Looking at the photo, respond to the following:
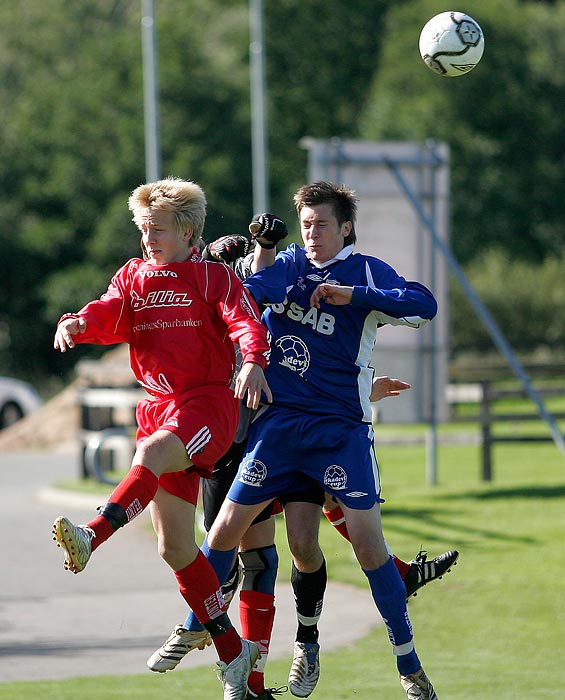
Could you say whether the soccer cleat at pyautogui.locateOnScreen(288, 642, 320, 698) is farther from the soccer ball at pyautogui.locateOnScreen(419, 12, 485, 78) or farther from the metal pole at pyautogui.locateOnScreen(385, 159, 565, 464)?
the metal pole at pyautogui.locateOnScreen(385, 159, 565, 464)

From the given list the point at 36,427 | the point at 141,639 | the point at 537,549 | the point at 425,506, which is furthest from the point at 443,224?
the point at 36,427

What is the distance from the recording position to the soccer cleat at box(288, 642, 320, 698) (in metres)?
6.75

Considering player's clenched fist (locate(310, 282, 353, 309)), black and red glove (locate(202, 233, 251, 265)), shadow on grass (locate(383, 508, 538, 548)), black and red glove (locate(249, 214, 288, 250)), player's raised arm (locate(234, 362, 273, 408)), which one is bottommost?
shadow on grass (locate(383, 508, 538, 548))

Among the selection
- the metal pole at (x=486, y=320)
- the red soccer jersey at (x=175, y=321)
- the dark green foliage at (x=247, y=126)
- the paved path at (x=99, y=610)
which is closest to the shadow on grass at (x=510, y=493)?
the metal pole at (x=486, y=320)

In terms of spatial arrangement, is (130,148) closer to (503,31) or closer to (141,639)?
(503,31)

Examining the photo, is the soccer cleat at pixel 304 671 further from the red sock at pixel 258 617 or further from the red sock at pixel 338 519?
the red sock at pixel 338 519

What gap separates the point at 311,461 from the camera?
6645 mm

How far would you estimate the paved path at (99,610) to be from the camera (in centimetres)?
877

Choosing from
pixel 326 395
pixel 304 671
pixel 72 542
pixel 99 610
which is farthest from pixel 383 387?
pixel 99 610

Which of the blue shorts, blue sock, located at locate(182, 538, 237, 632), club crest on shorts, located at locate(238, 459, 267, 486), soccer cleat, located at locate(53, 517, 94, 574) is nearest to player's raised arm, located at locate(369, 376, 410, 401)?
the blue shorts

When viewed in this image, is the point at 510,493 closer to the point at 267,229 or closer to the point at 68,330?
the point at 267,229

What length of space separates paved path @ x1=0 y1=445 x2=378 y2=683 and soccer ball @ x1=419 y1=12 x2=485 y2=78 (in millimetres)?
3716

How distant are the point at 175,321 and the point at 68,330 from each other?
48 centimetres

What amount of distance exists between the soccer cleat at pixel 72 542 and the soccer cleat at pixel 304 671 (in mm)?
1479
